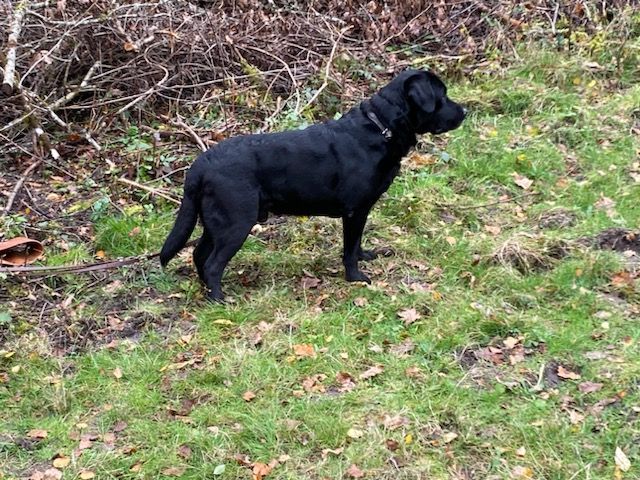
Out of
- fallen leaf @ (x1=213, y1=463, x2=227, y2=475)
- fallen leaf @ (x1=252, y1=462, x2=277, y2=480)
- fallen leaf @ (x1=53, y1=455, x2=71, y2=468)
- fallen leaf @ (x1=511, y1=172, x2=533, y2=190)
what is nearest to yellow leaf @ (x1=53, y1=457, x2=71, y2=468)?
fallen leaf @ (x1=53, y1=455, x2=71, y2=468)

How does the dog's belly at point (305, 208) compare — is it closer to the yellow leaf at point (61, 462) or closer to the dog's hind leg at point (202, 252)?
the dog's hind leg at point (202, 252)

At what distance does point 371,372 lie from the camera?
4.07 meters

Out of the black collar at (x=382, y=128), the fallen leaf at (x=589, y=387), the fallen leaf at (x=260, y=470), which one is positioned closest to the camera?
the fallen leaf at (x=260, y=470)

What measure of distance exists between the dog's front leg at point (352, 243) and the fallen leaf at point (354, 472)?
186 cm

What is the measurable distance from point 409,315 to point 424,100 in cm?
138

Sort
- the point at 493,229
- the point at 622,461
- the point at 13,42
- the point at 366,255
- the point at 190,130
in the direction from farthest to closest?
the point at 190,130
the point at 13,42
the point at 493,229
the point at 366,255
the point at 622,461

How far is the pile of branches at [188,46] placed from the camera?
6.93 m

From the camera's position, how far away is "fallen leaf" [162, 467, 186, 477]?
3.46 m

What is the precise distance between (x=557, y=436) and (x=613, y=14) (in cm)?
674

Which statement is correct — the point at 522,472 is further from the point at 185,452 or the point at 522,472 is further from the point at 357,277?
the point at 357,277

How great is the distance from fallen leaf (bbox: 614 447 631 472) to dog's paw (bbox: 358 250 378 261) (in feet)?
7.86

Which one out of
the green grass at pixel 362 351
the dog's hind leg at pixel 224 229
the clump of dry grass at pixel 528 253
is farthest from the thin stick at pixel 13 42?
the clump of dry grass at pixel 528 253

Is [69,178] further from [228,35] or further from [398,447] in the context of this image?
[398,447]

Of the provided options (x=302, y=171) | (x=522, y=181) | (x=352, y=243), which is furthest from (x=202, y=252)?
(x=522, y=181)
